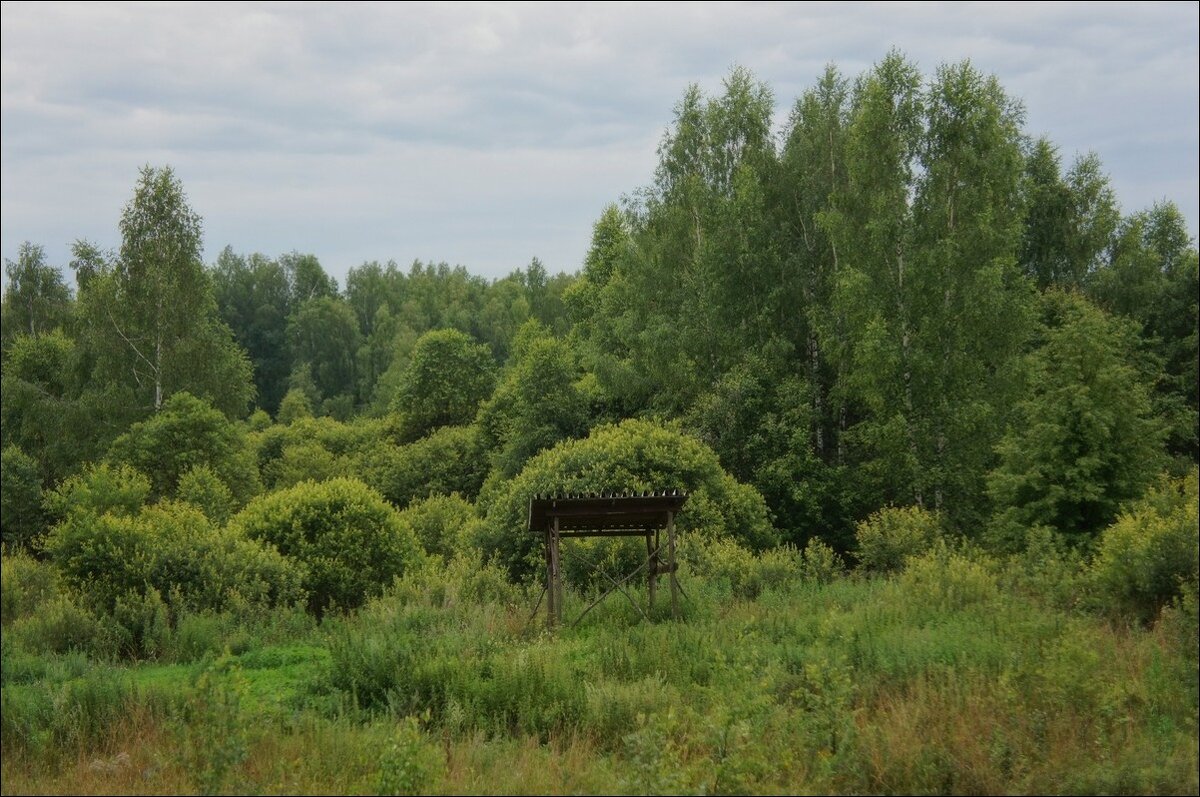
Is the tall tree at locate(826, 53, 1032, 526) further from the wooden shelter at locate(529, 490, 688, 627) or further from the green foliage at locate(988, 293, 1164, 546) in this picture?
the wooden shelter at locate(529, 490, 688, 627)

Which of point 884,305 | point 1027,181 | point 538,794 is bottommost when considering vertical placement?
point 538,794

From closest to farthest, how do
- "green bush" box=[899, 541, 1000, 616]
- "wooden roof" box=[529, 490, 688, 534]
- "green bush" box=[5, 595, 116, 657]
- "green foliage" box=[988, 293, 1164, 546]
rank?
"green bush" box=[5, 595, 116, 657] → "wooden roof" box=[529, 490, 688, 534] → "green bush" box=[899, 541, 1000, 616] → "green foliage" box=[988, 293, 1164, 546]

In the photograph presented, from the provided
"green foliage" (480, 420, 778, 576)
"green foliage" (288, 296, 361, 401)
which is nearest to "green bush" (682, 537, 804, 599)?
"green foliage" (480, 420, 778, 576)

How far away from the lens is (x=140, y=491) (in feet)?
83.7

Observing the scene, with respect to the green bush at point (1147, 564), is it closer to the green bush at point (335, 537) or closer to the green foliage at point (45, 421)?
the green bush at point (335, 537)

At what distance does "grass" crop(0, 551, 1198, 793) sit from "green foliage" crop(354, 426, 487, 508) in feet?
95.0

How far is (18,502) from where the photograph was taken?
62.2 ft

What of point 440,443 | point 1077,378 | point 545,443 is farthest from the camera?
point 440,443

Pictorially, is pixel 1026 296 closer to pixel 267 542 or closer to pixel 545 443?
pixel 545 443

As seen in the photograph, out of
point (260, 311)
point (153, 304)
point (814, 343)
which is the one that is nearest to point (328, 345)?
point (260, 311)

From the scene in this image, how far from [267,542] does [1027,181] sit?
24.5 metres

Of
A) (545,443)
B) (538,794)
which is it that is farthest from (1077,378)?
(545,443)

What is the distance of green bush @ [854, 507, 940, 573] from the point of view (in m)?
22.2

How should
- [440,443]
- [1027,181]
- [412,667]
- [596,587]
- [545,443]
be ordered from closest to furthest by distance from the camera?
[412,667] → [596,587] → [1027,181] → [545,443] → [440,443]
